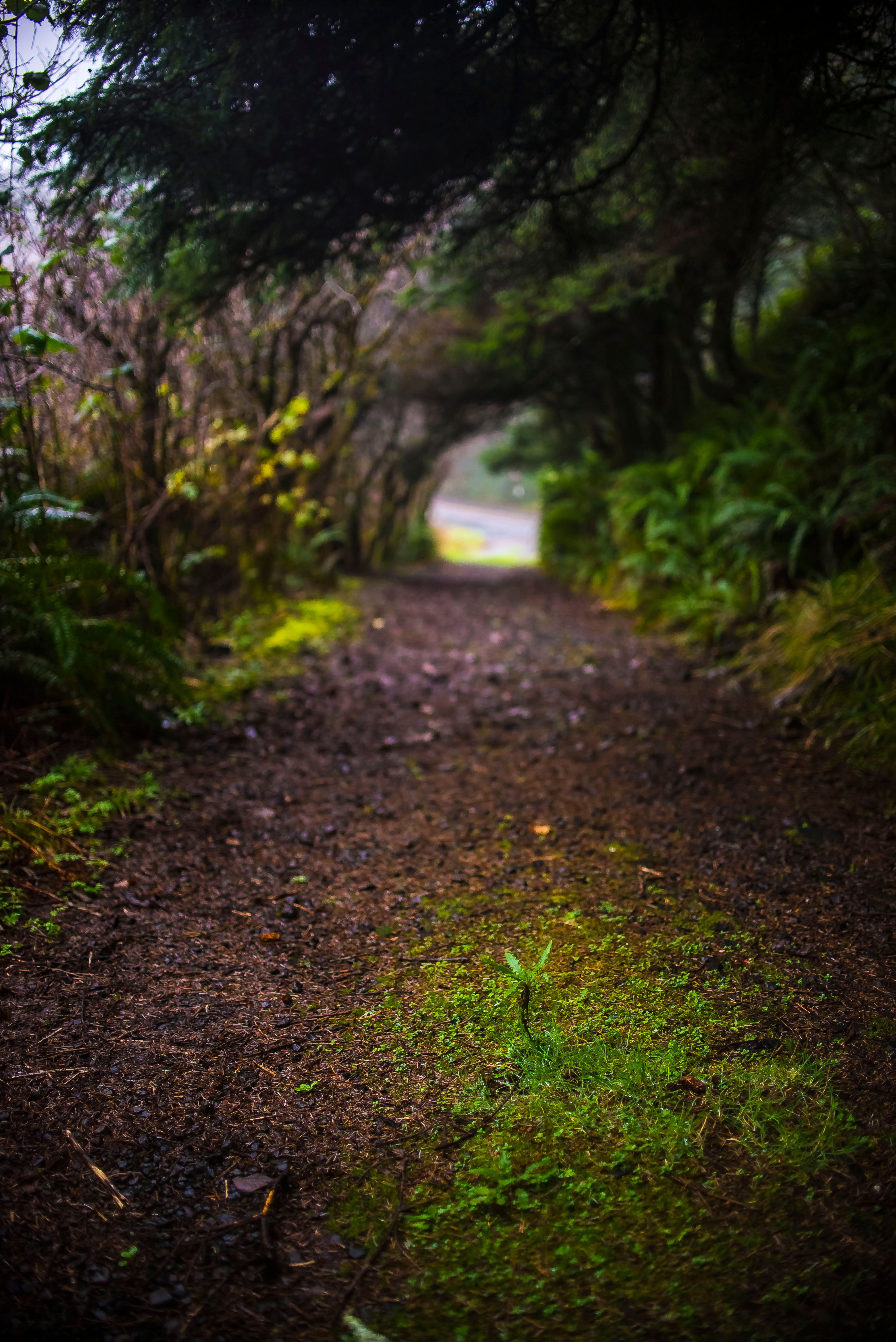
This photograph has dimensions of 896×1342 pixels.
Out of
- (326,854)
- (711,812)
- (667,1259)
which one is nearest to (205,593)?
(326,854)

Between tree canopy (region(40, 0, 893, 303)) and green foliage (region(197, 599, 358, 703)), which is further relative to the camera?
green foliage (region(197, 599, 358, 703))

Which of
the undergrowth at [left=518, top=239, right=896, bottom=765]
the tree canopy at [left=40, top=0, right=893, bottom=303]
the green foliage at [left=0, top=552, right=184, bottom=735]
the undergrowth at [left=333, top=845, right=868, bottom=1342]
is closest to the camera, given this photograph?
the undergrowth at [left=333, top=845, right=868, bottom=1342]

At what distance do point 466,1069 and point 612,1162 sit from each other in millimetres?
424

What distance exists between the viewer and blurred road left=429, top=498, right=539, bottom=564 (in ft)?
70.2

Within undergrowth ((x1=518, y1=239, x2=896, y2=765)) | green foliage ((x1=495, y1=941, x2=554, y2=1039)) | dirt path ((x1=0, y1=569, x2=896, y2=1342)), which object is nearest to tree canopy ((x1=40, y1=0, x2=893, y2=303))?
undergrowth ((x1=518, y1=239, x2=896, y2=765))

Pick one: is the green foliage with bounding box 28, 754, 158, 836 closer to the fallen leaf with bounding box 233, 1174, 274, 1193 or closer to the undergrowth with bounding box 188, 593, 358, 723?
the undergrowth with bounding box 188, 593, 358, 723

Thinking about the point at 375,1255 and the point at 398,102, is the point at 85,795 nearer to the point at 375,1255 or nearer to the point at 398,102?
the point at 375,1255

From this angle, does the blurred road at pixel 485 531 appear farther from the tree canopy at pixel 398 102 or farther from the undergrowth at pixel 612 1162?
the undergrowth at pixel 612 1162

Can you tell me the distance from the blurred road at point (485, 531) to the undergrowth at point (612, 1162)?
578 inches

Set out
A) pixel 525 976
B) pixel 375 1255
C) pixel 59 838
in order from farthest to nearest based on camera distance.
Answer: pixel 59 838 → pixel 525 976 → pixel 375 1255

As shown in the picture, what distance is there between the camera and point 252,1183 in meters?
1.60

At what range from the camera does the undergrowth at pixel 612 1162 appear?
136 cm

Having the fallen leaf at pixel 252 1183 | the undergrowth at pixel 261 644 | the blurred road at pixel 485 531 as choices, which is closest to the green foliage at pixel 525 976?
the fallen leaf at pixel 252 1183

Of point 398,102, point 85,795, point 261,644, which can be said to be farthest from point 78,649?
point 261,644
